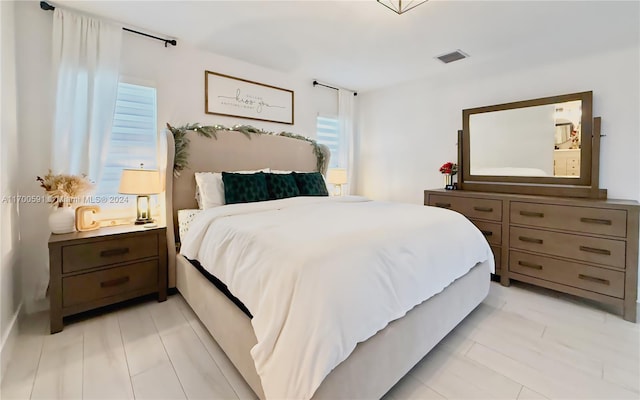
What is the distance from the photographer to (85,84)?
2350 millimetres

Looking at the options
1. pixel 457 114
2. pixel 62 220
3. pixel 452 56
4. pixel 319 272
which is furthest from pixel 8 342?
pixel 457 114

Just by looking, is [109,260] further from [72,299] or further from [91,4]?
[91,4]

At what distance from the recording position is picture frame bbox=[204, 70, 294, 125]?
3152 millimetres

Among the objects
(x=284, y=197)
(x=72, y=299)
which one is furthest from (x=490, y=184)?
(x=72, y=299)

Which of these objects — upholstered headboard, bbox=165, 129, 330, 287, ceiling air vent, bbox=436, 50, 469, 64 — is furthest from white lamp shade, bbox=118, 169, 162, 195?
ceiling air vent, bbox=436, 50, 469, 64

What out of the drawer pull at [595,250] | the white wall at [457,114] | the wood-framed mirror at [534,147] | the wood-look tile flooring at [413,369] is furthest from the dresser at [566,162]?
the wood-look tile flooring at [413,369]

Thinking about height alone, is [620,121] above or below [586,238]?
above

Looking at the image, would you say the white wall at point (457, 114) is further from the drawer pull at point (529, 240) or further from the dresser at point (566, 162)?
the drawer pull at point (529, 240)

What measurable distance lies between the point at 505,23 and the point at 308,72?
2126 millimetres

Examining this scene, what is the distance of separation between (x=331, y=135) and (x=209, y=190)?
2.29m

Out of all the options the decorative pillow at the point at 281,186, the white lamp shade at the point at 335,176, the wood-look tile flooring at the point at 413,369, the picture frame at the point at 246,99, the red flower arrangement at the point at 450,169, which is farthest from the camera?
the white lamp shade at the point at 335,176

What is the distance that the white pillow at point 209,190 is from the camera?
102 inches

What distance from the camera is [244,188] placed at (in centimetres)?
267

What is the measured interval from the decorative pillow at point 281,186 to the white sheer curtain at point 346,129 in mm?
1589
